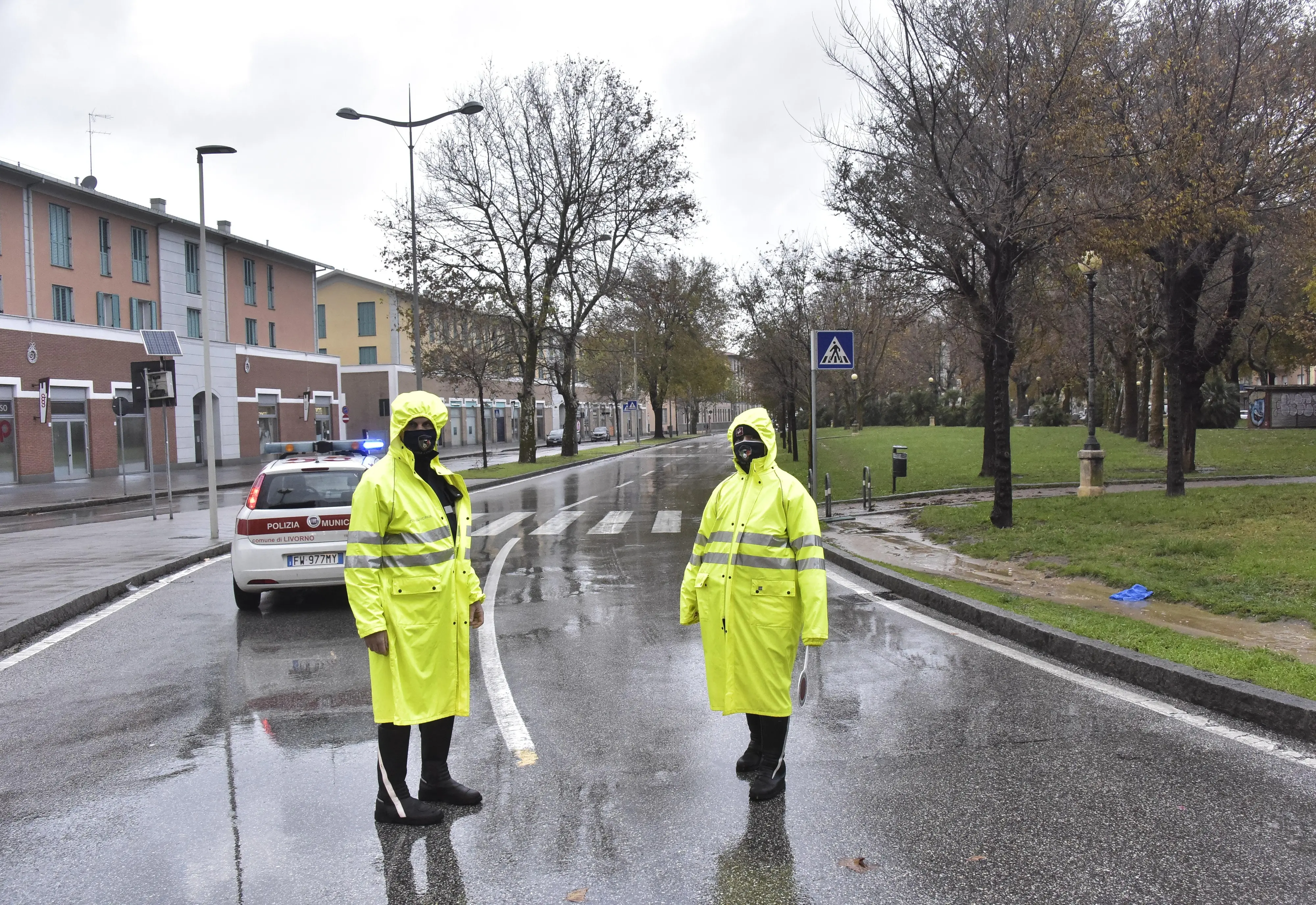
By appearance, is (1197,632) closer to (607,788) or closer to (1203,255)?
(607,788)

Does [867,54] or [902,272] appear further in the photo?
[902,272]

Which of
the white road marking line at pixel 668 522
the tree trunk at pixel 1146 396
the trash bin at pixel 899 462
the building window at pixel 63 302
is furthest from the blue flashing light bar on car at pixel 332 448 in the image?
the building window at pixel 63 302

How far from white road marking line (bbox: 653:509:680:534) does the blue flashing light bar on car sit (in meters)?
5.65

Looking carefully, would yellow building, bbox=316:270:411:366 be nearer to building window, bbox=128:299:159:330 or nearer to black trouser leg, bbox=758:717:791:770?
building window, bbox=128:299:159:330

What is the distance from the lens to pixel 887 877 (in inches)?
137

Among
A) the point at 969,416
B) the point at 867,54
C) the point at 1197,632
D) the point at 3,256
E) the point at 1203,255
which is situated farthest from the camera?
the point at 969,416

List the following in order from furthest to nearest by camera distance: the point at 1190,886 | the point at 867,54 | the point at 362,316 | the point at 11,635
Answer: the point at 362,316 < the point at 867,54 < the point at 11,635 < the point at 1190,886

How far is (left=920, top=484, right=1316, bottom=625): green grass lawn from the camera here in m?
8.45

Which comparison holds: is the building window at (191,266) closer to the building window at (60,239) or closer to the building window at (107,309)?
the building window at (107,309)

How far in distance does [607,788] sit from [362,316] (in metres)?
66.9

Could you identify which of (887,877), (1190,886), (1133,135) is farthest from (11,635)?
(1133,135)

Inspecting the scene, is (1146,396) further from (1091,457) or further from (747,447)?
(747,447)

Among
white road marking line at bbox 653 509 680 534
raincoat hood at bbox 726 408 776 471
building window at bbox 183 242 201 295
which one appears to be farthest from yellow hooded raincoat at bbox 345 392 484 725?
building window at bbox 183 242 201 295

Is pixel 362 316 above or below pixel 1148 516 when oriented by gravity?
above
